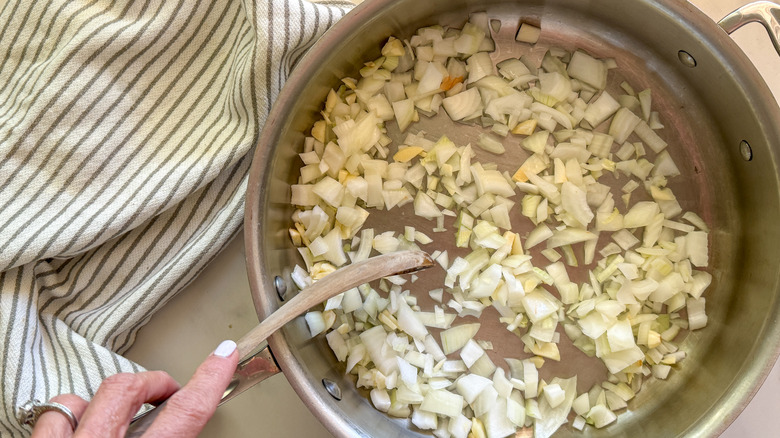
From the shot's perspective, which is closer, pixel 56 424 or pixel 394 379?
pixel 56 424

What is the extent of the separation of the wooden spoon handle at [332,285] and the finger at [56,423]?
195mm

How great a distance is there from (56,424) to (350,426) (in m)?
0.35

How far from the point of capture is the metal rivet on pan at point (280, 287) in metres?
0.83

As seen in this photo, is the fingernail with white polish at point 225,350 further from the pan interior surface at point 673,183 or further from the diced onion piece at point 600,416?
the diced onion piece at point 600,416

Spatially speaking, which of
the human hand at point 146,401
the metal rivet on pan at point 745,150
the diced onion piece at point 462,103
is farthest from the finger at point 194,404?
the metal rivet on pan at point 745,150

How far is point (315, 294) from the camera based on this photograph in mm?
759

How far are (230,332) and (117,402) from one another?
0.31 metres

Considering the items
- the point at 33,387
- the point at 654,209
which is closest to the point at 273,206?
the point at 33,387

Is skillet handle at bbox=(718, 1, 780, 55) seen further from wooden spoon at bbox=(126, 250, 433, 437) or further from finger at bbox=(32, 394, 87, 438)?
finger at bbox=(32, 394, 87, 438)

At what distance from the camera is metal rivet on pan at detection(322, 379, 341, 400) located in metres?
0.86

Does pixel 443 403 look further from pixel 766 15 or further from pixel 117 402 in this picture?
pixel 766 15

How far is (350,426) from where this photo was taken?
79 centimetres

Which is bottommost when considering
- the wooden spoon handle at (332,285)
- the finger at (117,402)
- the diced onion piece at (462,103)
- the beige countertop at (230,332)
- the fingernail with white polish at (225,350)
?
the beige countertop at (230,332)

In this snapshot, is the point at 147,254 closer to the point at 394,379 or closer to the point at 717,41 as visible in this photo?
the point at 394,379
